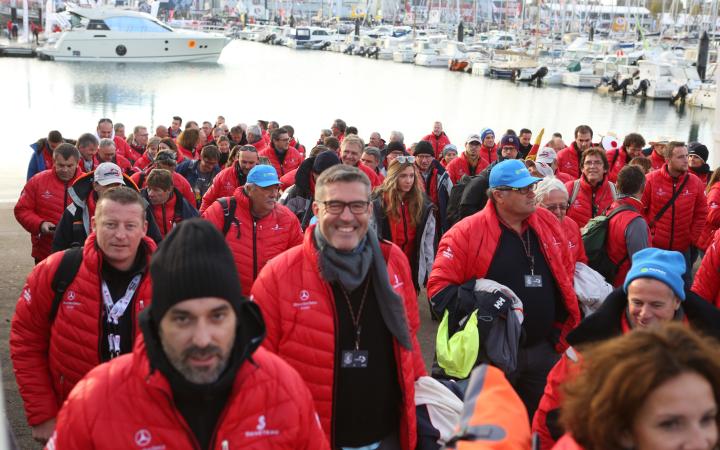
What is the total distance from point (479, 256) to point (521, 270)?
0.26 m

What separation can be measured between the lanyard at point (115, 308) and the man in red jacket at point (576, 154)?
883 cm

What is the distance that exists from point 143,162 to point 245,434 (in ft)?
35.0

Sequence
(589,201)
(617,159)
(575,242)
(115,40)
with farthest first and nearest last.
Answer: (115,40)
(617,159)
(589,201)
(575,242)

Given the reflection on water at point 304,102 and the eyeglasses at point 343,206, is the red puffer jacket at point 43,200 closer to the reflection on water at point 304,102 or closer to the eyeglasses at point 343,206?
the eyeglasses at point 343,206

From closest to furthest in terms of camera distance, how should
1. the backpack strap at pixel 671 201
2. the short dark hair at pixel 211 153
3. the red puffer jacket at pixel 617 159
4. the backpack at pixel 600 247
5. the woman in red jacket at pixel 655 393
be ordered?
the woman in red jacket at pixel 655 393
the backpack at pixel 600 247
the backpack strap at pixel 671 201
the short dark hair at pixel 211 153
the red puffer jacket at pixel 617 159

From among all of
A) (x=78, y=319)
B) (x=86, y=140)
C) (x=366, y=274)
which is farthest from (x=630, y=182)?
(x=86, y=140)

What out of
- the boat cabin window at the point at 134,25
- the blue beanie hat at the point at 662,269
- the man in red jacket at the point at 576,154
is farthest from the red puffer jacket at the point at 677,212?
the boat cabin window at the point at 134,25

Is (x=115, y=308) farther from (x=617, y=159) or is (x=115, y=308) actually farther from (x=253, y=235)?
(x=617, y=159)

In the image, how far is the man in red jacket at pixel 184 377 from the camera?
2.59 metres

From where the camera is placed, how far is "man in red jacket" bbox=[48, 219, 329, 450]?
2.59 m

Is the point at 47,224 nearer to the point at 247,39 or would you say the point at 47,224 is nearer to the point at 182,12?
the point at 247,39

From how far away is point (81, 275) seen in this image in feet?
13.3

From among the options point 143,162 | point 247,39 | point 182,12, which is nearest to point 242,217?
point 143,162

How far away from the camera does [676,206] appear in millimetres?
8742
